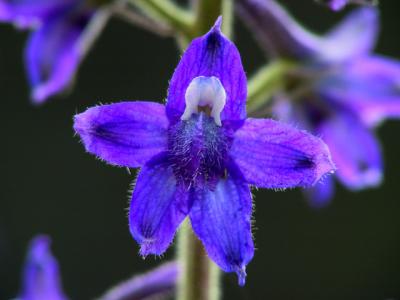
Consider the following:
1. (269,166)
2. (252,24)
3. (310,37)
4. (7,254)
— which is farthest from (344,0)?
(7,254)

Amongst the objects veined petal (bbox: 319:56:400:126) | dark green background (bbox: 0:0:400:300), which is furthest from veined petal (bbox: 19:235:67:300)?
dark green background (bbox: 0:0:400:300)

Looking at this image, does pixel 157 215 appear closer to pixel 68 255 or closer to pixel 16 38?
pixel 68 255

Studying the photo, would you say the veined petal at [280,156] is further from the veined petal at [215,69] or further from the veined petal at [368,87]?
the veined petal at [368,87]

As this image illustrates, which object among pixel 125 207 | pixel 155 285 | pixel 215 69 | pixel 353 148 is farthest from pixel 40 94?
pixel 125 207

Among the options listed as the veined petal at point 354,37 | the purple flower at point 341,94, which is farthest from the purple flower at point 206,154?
the veined petal at point 354,37

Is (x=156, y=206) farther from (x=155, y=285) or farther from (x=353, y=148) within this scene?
(x=353, y=148)
